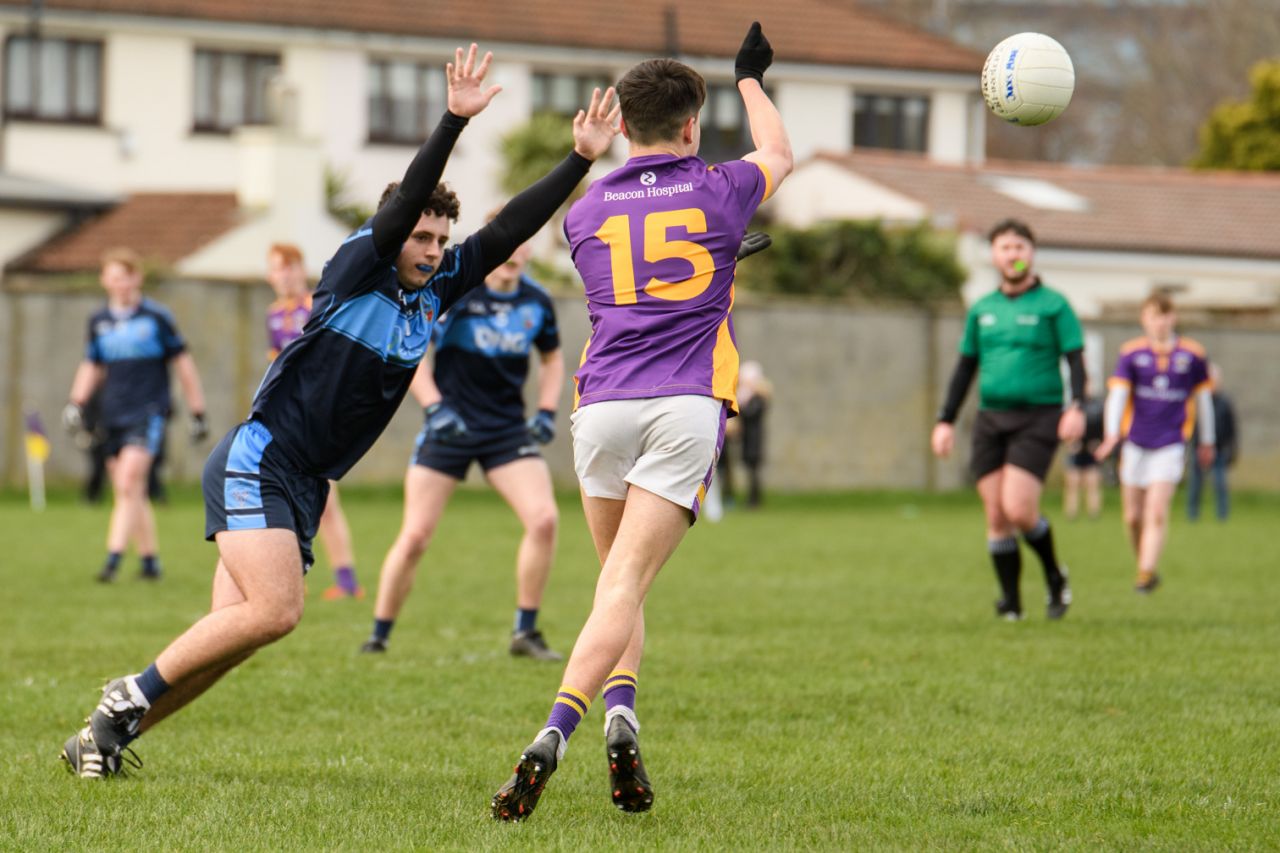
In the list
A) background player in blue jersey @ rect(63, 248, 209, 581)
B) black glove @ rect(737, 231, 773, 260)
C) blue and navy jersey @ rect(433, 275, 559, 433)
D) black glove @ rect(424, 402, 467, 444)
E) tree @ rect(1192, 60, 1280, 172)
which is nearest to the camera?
black glove @ rect(737, 231, 773, 260)

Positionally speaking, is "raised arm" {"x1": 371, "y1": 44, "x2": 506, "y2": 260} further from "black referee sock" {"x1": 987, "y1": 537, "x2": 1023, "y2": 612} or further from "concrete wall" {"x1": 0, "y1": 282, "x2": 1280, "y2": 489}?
"concrete wall" {"x1": 0, "y1": 282, "x2": 1280, "y2": 489}

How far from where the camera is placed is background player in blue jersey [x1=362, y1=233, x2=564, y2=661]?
9.88 metres

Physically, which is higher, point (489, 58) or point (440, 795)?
point (489, 58)

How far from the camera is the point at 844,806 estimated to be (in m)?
6.03

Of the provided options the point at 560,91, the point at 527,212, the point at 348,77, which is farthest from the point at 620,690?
the point at 560,91

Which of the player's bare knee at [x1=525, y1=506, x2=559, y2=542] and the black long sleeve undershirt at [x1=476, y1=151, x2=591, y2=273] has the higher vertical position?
the black long sleeve undershirt at [x1=476, y1=151, x2=591, y2=273]

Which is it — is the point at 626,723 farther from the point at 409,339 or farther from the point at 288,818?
the point at 409,339

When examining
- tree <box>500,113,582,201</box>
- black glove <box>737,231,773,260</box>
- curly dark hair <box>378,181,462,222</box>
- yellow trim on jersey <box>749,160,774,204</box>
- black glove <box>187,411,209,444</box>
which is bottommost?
black glove <box>187,411,209,444</box>

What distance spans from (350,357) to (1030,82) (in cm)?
304

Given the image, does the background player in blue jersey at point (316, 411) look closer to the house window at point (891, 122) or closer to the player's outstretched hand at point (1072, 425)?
the player's outstretched hand at point (1072, 425)

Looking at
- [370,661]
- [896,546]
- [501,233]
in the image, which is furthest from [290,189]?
[501,233]

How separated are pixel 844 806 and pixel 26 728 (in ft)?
11.3

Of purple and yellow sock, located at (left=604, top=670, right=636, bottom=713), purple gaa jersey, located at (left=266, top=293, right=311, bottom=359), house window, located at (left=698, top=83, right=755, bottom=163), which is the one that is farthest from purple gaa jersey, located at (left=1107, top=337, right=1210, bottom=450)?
house window, located at (left=698, top=83, right=755, bottom=163)

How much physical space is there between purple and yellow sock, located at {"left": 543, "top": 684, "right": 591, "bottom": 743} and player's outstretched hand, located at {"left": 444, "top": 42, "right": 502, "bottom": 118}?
181 cm
